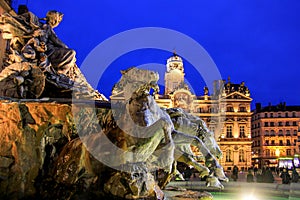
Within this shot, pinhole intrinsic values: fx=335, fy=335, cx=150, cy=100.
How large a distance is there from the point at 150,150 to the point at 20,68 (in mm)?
3349

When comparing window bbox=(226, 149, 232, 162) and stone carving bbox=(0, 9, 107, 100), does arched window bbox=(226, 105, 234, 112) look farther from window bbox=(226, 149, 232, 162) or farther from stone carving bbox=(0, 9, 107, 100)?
stone carving bbox=(0, 9, 107, 100)

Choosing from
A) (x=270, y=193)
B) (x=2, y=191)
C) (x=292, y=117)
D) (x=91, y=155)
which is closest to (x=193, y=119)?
(x=91, y=155)

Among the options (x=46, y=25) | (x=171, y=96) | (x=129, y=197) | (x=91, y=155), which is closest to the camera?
(x=129, y=197)

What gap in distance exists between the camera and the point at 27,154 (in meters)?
5.84

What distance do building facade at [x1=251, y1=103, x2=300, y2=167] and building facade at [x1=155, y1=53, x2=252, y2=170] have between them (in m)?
14.6

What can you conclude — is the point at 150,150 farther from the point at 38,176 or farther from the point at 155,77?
the point at 38,176

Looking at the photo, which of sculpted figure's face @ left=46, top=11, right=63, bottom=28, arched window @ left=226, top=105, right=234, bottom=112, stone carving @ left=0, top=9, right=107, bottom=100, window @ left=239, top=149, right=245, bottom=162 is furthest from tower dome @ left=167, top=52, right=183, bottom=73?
stone carving @ left=0, top=9, right=107, bottom=100

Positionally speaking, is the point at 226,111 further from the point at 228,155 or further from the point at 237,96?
the point at 228,155

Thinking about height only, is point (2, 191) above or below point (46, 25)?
below

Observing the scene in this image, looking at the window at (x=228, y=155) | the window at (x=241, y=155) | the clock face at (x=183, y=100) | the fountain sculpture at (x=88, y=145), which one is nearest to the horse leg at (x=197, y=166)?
the fountain sculpture at (x=88, y=145)

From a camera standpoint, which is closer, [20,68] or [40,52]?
[20,68]

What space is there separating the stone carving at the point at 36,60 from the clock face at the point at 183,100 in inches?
1794

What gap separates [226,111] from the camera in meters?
56.3

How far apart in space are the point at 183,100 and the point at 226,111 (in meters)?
7.86
